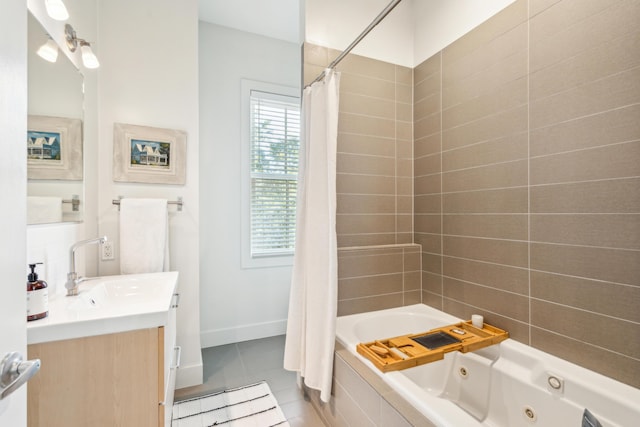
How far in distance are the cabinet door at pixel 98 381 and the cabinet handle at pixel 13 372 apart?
523 mm

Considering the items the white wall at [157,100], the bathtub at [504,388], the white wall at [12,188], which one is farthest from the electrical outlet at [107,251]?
the bathtub at [504,388]

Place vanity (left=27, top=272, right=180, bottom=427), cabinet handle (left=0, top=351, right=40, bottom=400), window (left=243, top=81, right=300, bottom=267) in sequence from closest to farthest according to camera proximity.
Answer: cabinet handle (left=0, top=351, right=40, bottom=400) < vanity (left=27, top=272, right=180, bottom=427) < window (left=243, top=81, right=300, bottom=267)

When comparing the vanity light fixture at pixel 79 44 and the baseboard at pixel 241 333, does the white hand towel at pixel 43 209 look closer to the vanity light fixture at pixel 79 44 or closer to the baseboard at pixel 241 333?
the vanity light fixture at pixel 79 44

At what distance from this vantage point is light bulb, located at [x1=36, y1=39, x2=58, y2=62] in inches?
49.0

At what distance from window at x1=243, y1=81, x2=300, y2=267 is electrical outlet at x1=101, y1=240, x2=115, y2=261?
43.4 inches

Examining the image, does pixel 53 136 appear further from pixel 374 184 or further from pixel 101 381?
pixel 374 184

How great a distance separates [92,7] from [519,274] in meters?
2.96

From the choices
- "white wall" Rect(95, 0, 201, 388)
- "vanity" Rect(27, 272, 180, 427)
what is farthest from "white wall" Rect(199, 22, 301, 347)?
"vanity" Rect(27, 272, 180, 427)

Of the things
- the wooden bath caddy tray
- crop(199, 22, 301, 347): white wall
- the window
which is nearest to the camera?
the wooden bath caddy tray

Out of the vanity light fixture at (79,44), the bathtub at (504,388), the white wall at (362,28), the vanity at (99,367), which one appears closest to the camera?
the vanity at (99,367)

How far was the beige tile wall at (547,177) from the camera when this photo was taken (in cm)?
117

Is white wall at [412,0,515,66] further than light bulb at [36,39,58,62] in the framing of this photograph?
Yes

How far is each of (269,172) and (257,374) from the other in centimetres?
179

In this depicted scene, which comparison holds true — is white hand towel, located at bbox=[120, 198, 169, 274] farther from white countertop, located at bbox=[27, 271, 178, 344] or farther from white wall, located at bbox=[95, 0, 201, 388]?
white countertop, located at bbox=[27, 271, 178, 344]
